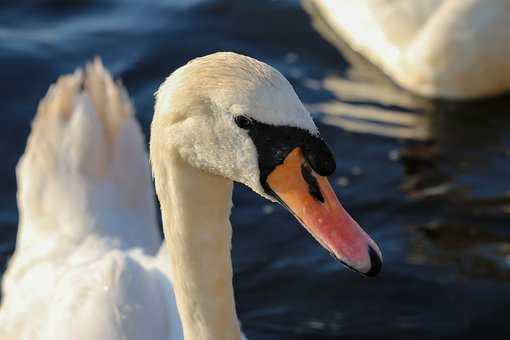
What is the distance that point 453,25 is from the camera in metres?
8.74

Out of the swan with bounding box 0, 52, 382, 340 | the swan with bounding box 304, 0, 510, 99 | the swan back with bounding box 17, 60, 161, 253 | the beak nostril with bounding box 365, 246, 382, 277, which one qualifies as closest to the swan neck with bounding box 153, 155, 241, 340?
the swan with bounding box 0, 52, 382, 340

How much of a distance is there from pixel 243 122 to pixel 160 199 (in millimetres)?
601

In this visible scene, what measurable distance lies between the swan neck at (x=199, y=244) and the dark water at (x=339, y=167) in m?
2.12

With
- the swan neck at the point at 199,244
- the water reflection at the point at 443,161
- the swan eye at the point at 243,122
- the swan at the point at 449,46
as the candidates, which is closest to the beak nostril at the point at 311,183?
the swan eye at the point at 243,122

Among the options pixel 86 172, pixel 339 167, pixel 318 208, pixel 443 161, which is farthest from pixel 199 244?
pixel 443 161

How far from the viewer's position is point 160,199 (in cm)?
411

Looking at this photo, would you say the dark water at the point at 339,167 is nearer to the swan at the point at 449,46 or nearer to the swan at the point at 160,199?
the swan at the point at 449,46

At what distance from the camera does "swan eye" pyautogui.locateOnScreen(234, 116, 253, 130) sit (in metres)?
3.62

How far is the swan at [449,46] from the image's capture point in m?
8.77

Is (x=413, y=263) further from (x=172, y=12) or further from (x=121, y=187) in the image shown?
(x=172, y=12)

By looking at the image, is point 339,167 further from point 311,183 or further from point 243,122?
point 243,122

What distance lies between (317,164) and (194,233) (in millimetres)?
636

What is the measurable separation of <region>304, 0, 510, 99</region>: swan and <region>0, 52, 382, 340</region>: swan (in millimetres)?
3054

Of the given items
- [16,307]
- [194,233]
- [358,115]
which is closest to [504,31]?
[358,115]
